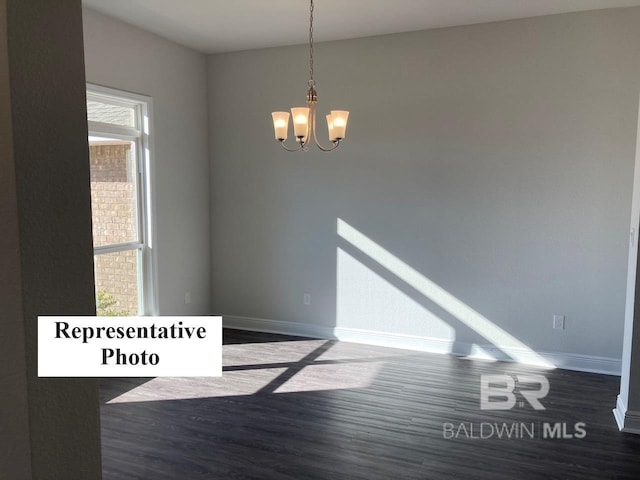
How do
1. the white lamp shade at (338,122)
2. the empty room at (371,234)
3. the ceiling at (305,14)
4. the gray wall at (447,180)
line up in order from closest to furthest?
the empty room at (371,234) < the white lamp shade at (338,122) < the ceiling at (305,14) < the gray wall at (447,180)

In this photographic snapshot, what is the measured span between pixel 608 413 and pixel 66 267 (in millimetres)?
3626

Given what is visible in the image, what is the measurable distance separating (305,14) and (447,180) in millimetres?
1848

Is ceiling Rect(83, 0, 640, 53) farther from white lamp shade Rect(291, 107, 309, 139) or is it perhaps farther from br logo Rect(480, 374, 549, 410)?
br logo Rect(480, 374, 549, 410)

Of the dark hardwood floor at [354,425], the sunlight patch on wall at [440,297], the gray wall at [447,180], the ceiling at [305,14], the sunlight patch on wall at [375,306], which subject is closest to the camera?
the dark hardwood floor at [354,425]

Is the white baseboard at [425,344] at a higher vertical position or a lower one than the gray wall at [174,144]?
lower

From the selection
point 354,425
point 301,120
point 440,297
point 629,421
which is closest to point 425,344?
point 440,297

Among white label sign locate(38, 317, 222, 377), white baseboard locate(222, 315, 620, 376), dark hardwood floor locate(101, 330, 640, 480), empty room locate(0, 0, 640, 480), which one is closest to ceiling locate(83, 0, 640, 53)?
empty room locate(0, 0, 640, 480)

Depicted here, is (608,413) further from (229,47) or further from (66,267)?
(229,47)

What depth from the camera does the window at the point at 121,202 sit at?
434 cm

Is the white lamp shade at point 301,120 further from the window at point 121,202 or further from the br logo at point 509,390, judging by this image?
the br logo at point 509,390

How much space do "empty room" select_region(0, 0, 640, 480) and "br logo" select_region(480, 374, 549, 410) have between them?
0.02 m

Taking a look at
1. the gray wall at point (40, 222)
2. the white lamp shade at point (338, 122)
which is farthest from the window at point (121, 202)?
the gray wall at point (40, 222)

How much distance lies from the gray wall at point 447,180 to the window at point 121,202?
931 millimetres

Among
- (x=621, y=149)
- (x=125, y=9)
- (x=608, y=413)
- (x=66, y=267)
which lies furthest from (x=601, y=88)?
(x=66, y=267)
